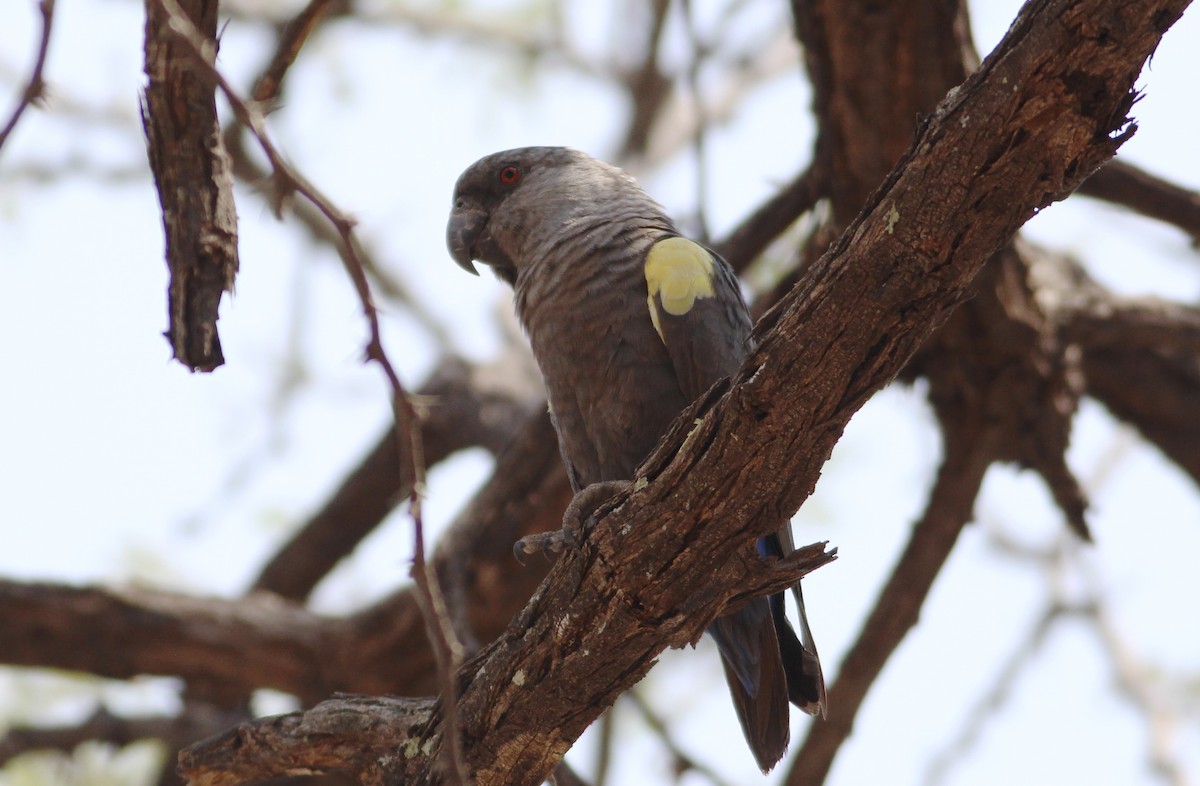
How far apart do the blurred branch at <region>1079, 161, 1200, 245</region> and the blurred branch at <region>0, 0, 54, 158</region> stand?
193 inches

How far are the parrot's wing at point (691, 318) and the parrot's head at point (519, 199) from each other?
3.01 ft

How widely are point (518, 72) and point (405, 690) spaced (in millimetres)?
6348

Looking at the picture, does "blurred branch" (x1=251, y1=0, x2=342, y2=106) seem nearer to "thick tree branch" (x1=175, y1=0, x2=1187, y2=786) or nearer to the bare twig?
the bare twig

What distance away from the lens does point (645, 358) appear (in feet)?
13.7

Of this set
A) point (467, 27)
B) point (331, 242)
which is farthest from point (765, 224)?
point (467, 27)

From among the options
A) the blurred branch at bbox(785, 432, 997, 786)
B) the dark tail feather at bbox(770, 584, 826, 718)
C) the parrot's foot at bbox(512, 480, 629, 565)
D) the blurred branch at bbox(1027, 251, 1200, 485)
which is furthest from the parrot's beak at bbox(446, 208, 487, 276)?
the blurred branch at bbox(1027, 251, 1200, 485)

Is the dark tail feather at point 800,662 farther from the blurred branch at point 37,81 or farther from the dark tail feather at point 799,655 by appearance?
the blurred branch at point 37,81

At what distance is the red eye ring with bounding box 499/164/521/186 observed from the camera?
5516 mm

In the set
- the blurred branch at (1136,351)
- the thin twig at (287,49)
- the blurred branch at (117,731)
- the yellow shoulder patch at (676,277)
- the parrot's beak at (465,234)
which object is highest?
the parrot's beak at (465,234)

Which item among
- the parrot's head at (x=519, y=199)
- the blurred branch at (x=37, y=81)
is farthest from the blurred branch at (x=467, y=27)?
the blurred branch at (x=37, y=81)

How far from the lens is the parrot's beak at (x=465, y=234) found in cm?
546

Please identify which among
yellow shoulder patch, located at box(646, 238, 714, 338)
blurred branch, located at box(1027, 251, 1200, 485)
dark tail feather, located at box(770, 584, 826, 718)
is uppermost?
yellow shoulder patch, located at box(646, 238, 714, 338)

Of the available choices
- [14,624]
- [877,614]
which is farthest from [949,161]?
[14,624]

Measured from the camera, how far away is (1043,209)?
2.81m
